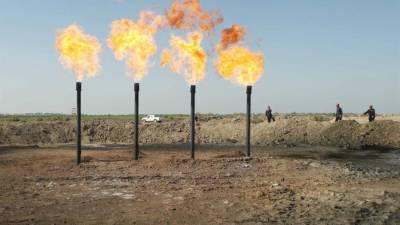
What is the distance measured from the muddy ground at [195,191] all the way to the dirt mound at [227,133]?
1550 cm

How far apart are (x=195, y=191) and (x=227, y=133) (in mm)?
31235

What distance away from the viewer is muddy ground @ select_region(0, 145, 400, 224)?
9.61 meters

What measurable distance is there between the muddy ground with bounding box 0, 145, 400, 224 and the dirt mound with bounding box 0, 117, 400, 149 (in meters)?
15.5

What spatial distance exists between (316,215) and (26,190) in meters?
7.71

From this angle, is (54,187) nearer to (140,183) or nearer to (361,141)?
(140,183)

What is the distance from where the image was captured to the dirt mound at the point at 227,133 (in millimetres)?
34531

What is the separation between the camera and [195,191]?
40.7 ft

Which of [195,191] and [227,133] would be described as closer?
[195,191]

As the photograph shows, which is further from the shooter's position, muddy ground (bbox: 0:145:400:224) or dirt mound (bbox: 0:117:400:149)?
dirt mound (bbox: 0:117:400:149)

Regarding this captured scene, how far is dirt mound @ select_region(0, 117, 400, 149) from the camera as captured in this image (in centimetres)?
3453

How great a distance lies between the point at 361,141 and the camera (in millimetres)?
33938

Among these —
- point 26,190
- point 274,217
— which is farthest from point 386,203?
point 26,190

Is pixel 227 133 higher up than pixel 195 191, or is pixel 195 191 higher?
pixel 227 133

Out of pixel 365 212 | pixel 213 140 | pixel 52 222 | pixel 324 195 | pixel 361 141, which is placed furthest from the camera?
pixel 213 140
